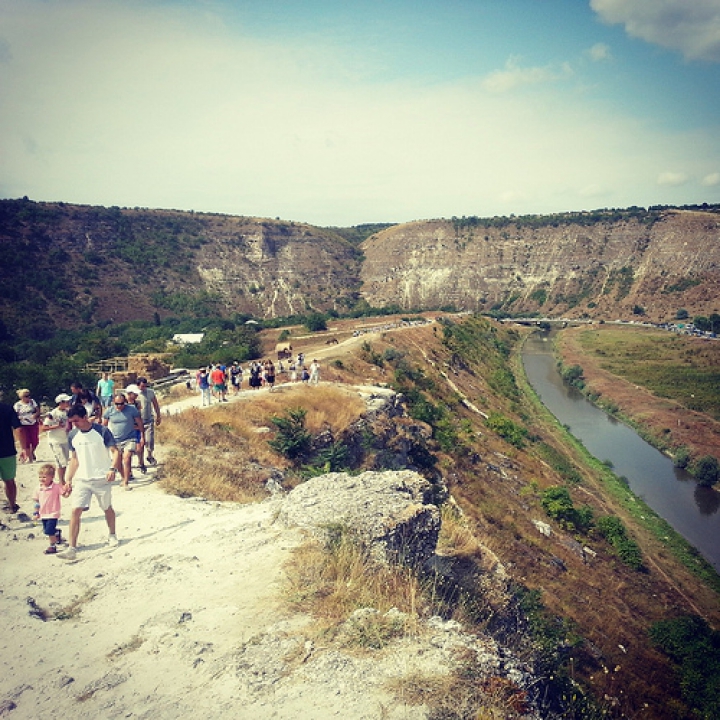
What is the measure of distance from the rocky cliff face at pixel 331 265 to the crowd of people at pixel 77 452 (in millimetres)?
56211

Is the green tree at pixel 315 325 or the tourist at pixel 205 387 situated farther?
the green tree at pixel 315 325

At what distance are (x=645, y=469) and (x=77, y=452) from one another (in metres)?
35.9

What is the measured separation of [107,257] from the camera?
79.2m

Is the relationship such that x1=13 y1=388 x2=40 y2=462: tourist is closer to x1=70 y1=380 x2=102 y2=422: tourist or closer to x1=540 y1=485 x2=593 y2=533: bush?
x1=70 y1=380 x2=102 y2=422: tourist

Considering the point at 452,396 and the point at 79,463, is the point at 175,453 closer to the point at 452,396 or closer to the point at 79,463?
the point at 79,463

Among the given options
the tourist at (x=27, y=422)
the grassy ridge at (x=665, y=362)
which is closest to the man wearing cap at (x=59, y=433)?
the tourist at (x=27, y=422)

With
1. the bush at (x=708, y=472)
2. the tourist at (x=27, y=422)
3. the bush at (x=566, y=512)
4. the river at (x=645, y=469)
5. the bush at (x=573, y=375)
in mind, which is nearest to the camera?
the tourist at (x=27, y=422)

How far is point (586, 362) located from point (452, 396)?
33409 millimetres

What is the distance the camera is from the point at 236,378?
20109 mm

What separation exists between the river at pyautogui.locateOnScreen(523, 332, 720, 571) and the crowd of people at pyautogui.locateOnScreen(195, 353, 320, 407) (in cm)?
2080

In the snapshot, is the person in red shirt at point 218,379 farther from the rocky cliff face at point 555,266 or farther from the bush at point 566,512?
the rocky cliff face at point 555,266

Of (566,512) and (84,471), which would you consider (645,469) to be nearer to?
(566,512)

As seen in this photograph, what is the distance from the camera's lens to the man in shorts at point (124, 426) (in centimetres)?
926

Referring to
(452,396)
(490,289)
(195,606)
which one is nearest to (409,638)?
(195,606)
